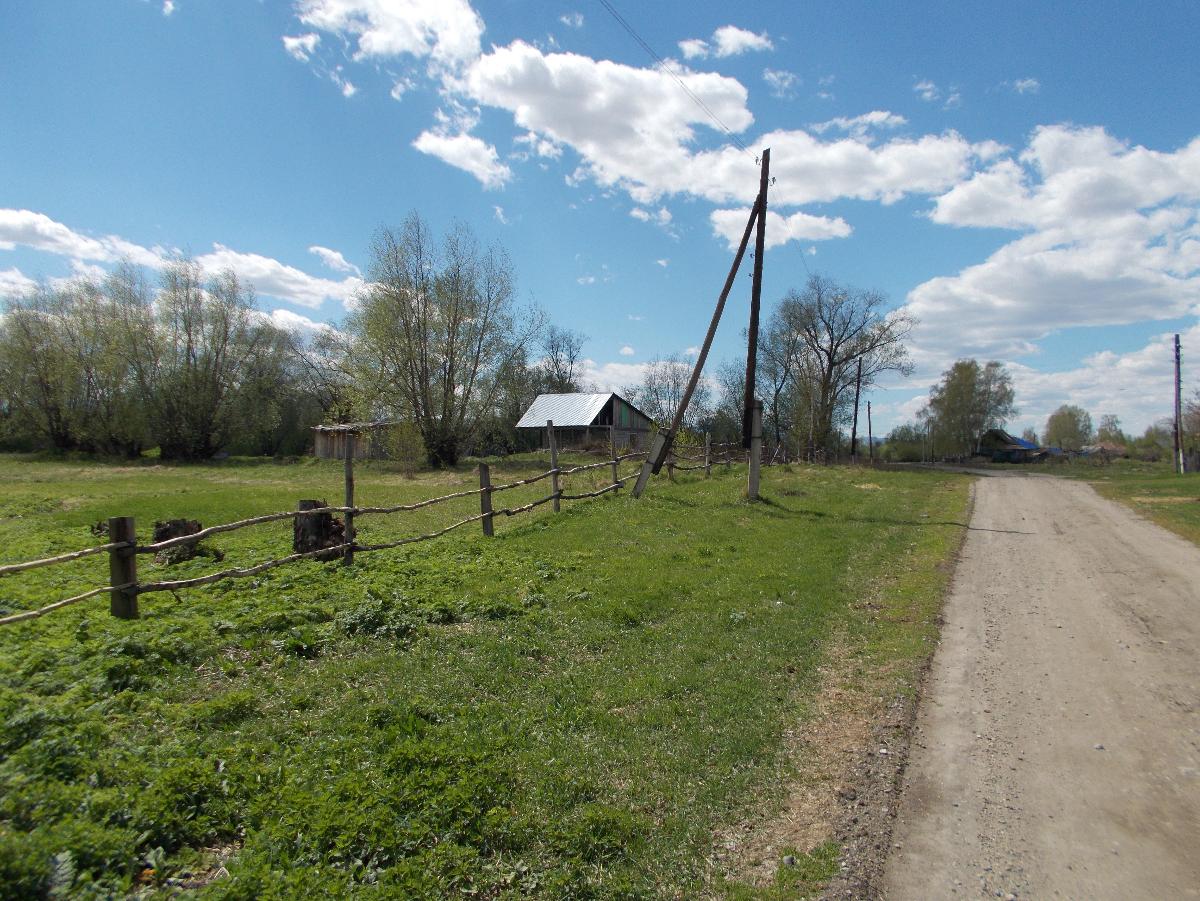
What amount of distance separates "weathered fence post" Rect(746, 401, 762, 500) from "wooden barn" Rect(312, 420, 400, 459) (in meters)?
22.1

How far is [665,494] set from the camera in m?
17.1

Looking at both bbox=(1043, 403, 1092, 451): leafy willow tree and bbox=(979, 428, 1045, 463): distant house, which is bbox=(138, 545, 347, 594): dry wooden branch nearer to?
bbox=(979, 428, 1045, 463): distant house

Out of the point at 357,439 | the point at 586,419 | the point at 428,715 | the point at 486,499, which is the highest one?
the point at 586,419

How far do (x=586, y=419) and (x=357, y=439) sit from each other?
15.9 m

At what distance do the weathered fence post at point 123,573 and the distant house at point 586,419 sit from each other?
133 ft

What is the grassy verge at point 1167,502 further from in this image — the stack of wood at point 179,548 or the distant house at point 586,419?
the distant house at point 586,419

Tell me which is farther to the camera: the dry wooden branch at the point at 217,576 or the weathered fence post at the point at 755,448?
the weathered fence post at the point at 755,448

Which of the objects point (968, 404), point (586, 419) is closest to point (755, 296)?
point (586, 419)

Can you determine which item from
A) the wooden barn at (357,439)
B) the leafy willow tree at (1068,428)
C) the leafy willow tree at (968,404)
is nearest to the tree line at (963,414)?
the leafy willow tree at (968,404)

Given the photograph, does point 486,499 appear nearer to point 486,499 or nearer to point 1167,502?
point 486,499

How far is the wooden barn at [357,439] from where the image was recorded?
3769 centimetres

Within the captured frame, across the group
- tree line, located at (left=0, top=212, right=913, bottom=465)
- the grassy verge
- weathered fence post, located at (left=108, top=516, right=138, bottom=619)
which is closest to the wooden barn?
tree line, located at (left=0, top=212, right=913, bottom=465)

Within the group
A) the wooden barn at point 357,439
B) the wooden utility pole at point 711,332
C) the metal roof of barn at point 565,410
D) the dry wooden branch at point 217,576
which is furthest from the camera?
the metal roof of barn at point 565,410

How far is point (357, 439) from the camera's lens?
152 ft
